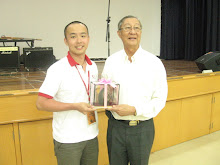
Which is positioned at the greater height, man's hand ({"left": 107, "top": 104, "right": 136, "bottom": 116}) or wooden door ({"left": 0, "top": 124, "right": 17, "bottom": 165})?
man's hand ({"left": 107, "top": 104, "right": 136, "bottom": 116})

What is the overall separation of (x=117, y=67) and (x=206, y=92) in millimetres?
1926

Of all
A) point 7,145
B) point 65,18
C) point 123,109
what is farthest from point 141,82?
point 65,18

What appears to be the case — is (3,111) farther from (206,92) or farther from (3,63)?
(206,92)

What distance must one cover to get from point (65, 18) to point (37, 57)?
1784 millimetres

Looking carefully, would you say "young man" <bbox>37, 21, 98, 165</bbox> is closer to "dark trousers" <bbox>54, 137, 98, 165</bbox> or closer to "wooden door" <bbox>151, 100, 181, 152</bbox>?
"dark trousers" <bbox>54, 137, 98, 165</bbox>

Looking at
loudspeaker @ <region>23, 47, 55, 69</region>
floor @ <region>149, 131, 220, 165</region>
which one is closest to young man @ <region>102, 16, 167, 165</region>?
floor @ <region>149, 131, 220, 165</region>

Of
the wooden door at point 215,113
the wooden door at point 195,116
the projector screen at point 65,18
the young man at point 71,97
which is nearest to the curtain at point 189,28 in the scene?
the projector screen at point 65,18

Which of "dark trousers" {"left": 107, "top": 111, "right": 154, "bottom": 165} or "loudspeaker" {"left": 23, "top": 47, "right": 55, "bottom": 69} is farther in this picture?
"loudspeaker" {"left": 23, "top": 47, "right": 55, "bottom": 69}

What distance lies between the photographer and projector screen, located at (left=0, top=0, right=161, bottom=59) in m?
4.69

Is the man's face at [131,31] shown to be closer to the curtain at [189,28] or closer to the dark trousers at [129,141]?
the dark trousers at [129,141]

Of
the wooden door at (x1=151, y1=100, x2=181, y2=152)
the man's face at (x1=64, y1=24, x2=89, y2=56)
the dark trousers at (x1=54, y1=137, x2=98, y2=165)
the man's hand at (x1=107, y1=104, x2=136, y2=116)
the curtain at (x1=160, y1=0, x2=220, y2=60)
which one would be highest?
the curtain at (x1=160, y1=0, x2=220, y2=60)

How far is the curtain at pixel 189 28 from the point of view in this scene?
4.69 metres

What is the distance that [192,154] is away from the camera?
2566mm

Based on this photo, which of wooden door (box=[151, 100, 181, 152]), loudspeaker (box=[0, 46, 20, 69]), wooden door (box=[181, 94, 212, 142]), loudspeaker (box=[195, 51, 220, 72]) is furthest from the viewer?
loudspeaker (box=[0, 46, 20, 69])
